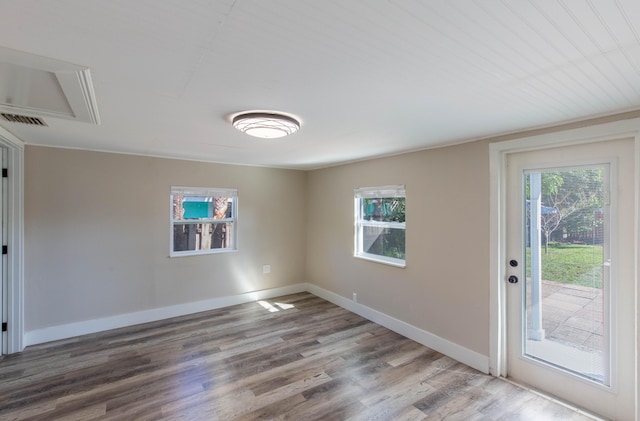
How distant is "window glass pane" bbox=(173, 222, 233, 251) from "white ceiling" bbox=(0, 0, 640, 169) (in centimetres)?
215

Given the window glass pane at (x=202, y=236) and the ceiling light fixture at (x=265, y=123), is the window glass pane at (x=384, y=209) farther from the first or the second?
the window glass pane at (x=202, y=236)

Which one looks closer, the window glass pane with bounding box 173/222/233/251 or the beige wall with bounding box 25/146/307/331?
the beige wall with bounding box 25/146/307/331

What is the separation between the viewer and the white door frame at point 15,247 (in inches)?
122

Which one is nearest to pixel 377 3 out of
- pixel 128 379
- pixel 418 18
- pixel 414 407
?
pixel 418 18

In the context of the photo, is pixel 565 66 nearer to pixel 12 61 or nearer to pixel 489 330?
pixel 489 330

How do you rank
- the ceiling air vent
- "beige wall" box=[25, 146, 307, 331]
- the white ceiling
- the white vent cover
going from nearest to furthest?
the white ceiling
the white vent cover
the ceiling air vent
"beige wall" box=[25, 146, 307, 331]

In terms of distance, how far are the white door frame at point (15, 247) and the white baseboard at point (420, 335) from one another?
3.80 metres

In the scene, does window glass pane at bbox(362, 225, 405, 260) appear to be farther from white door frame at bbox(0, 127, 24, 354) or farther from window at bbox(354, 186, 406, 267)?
white door frame at bbox(0, 127, 24, 354)

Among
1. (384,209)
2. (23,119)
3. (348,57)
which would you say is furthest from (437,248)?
(23,119)

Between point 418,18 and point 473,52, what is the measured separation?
389mm

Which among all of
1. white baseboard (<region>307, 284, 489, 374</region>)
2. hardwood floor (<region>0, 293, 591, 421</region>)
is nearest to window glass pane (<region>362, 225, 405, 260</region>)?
white baseboard (<region>307, 284, 489, 374</region>)

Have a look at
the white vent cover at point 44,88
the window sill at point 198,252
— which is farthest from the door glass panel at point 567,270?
the window sill at point 198,252

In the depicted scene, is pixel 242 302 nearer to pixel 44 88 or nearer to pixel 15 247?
pixel 15 247

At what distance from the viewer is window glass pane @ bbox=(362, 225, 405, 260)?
150 inches
